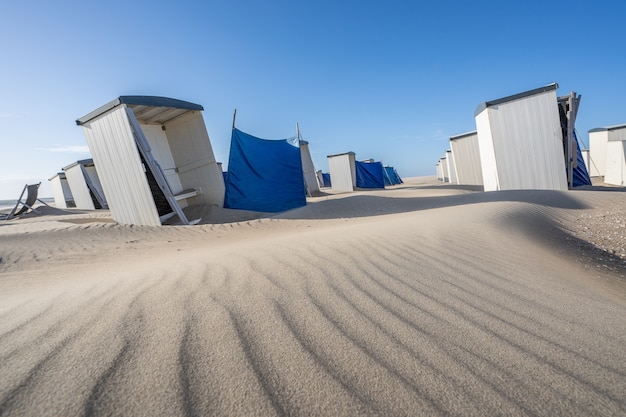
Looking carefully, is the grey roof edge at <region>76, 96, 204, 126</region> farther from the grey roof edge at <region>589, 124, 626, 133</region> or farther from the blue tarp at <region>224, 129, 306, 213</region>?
the grey roof edge at <region>589, 124, 626, 133</region>

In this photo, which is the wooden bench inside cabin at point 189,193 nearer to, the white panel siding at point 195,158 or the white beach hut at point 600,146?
the white panel siding at point 195,158

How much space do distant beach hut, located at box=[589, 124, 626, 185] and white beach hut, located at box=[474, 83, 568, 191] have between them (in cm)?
666

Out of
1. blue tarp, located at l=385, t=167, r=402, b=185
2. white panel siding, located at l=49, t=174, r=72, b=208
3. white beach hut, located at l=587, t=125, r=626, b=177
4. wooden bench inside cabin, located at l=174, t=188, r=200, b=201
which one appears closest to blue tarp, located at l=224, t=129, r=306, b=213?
wooden bench inside cabin, located at l=174, t=188, r=200, b=201

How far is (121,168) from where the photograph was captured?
6465 millimetres

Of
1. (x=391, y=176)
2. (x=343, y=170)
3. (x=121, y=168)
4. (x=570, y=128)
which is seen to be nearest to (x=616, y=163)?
(x=570, y=128)

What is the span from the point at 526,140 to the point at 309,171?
10.2 metres

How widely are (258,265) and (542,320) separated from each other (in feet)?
5.75

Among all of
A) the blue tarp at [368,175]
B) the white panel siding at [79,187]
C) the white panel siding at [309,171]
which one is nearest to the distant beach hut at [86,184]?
the white panel siding at [79,187]

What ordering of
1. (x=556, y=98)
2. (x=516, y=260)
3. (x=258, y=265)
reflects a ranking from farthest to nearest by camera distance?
(x=556, y=98) < (x=516, y=260) < (x=258, y=265)

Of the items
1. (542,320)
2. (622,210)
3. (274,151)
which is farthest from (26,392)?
(274,151)

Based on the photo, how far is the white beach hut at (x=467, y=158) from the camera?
1315 cm

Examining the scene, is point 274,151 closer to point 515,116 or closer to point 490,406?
point 515,116

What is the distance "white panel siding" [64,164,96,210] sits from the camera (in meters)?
13.9

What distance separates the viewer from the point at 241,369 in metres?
1.05
